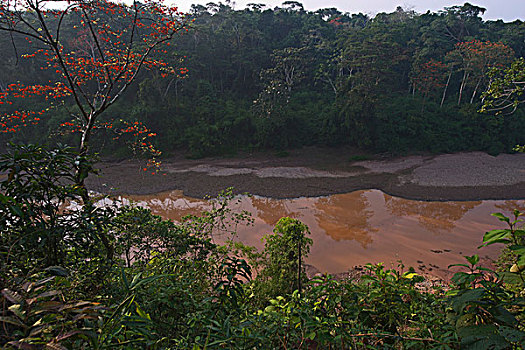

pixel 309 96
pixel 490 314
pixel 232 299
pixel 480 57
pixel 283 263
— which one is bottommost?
pixel 283 263

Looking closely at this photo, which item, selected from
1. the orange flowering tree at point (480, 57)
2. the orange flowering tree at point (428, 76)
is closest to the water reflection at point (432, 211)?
the orange flowering tree at point (480, 57)

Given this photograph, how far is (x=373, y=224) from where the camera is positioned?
7941 millimetres

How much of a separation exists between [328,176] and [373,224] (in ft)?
14.1

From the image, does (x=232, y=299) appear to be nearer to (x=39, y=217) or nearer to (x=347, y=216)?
(x=39, y=217)

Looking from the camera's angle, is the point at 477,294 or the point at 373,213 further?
the point at 373,213

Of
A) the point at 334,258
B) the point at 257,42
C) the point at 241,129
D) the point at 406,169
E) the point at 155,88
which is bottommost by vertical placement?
the point at 334,258

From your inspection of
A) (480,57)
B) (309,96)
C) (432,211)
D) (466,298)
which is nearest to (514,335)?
(466,298)

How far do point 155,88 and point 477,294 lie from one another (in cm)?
1642

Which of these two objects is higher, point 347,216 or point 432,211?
point 432,211

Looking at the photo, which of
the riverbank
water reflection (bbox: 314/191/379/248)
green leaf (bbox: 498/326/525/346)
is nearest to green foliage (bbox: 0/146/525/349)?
green leaf (bbox: 498/326/525/346)

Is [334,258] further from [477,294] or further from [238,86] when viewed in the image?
[238,86]

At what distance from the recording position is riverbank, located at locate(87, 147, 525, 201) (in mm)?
10195

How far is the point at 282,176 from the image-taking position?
1191 cm

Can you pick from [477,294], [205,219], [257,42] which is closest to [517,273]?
[477,294]
